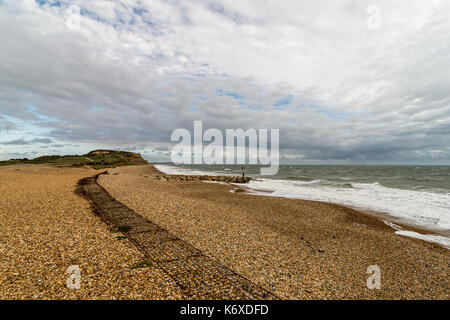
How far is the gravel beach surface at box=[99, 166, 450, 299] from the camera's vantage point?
20.7 feet

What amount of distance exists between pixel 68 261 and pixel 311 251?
867 cm

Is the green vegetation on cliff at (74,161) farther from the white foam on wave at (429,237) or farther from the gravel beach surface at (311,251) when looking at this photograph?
the white foam on wave at (429,237)

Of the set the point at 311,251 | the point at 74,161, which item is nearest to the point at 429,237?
the point at 311,251

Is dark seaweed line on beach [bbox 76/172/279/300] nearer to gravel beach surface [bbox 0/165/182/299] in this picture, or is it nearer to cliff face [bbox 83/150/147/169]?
gravel beach surface [bbox 0/165/182/299]

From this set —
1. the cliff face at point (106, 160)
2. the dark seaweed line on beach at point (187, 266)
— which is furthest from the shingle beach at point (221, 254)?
the cliff face at point (106, 160)

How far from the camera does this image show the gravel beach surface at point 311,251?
6.30 metres

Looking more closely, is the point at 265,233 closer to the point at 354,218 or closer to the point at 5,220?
the point at 354,218

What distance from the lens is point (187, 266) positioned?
6562 mm

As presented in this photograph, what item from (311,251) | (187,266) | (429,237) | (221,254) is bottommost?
(429,237)

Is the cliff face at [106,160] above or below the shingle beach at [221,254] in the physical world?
above

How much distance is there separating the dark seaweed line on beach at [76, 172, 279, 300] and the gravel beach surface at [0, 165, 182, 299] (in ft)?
1.12

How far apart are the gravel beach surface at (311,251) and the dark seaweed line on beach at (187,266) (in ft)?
1.28

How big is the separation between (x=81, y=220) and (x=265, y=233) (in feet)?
29.5

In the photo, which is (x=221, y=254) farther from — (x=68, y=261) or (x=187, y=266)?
(x=68, y=261)
